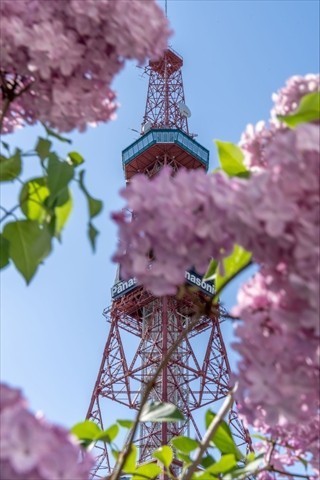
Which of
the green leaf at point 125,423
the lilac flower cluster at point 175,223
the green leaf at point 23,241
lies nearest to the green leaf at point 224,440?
the green leaf at point 125,423

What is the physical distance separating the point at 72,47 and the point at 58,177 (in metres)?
0.20

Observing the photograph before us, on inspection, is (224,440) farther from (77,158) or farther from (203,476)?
(77,158)

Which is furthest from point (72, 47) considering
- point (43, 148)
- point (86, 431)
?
point (86, 431)

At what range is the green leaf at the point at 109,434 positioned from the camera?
1087mm

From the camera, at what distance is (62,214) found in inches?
42.6

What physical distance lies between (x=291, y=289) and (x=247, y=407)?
6.7 inches

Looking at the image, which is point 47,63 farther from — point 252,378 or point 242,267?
point 252,378

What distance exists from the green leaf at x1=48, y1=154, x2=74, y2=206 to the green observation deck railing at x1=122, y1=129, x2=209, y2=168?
2357cm

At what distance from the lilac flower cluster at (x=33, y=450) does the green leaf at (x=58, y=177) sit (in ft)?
1.47

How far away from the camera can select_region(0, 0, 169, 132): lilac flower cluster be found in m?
1.00

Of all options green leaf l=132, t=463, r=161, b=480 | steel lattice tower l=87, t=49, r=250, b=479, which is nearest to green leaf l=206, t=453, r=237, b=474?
green leaf l=132, t=463, r=161, b=480

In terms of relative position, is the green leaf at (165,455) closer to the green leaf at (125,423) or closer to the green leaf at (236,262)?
the green leaf at (125,423)

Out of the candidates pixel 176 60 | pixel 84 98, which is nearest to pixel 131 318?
pixel 176 60

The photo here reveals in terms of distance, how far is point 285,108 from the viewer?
40.7 inches
